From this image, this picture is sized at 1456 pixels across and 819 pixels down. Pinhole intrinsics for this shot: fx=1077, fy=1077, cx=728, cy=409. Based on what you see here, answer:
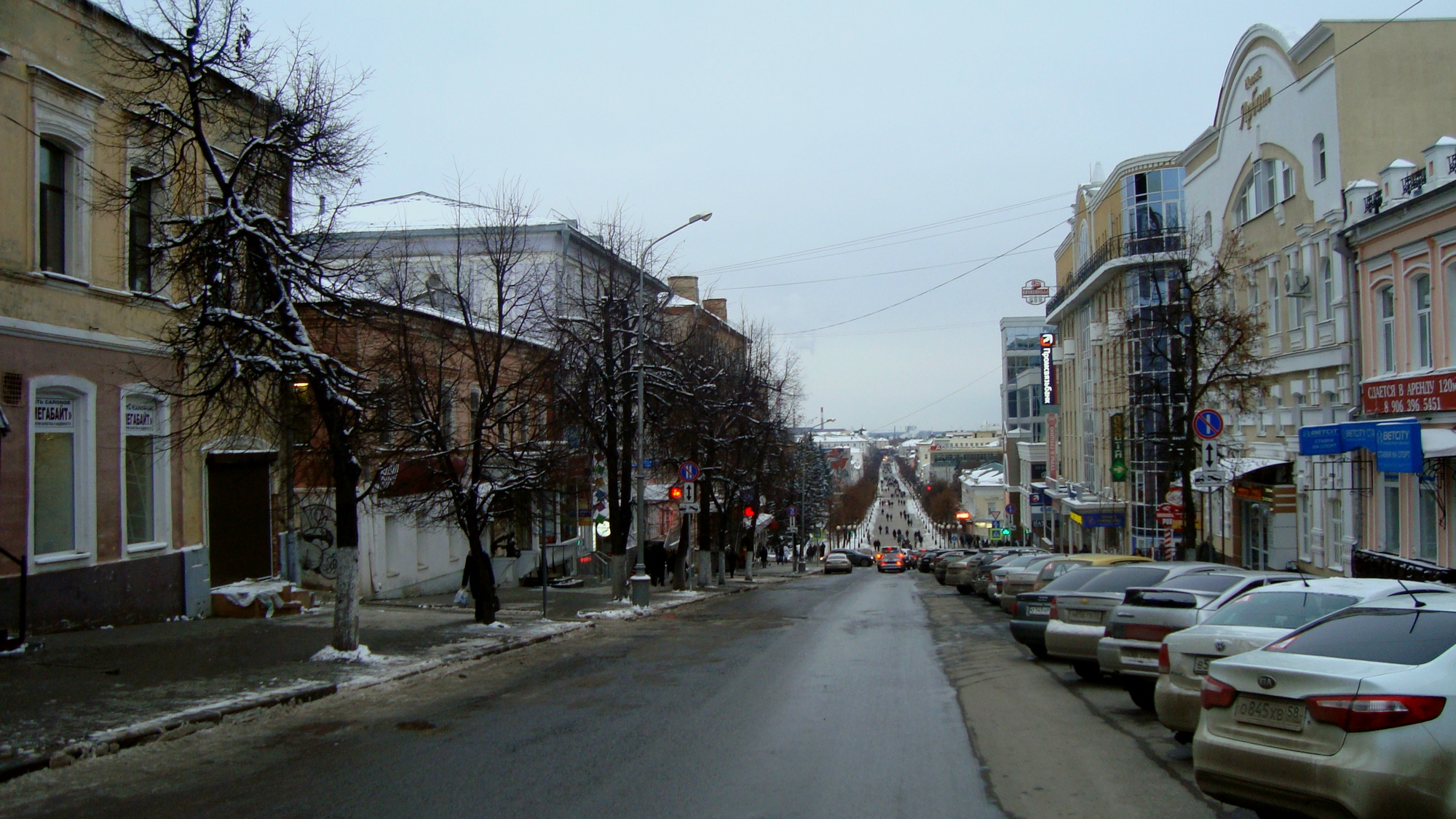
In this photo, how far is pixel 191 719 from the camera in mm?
10102

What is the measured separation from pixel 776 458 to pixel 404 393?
25.6 m

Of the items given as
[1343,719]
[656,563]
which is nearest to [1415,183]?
[1343,719]

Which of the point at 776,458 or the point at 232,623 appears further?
the point at 776,458

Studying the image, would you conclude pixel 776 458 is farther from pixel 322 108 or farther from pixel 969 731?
pixel 969 731

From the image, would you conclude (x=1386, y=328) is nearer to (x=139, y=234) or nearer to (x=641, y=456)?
(x=641, y=456)

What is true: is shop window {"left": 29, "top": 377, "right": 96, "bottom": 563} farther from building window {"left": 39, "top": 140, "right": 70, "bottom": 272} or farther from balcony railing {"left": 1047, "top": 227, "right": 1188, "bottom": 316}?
balcony railing {"left": 1047, "top": 227, "right": 1188, "bottom": 316}

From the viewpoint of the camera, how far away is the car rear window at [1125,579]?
13.4 m

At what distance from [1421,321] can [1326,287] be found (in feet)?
16.1

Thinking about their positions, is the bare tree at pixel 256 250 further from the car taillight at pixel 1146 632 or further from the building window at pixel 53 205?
the car taillight at pixel 1146 632

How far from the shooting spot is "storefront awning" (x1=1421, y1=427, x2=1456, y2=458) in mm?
19609

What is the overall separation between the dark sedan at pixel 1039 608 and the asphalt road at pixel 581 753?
1.42 metres

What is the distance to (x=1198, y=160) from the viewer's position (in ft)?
119

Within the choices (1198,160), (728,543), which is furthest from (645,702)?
(728,543)

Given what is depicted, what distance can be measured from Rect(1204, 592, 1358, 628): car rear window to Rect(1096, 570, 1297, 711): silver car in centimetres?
170
